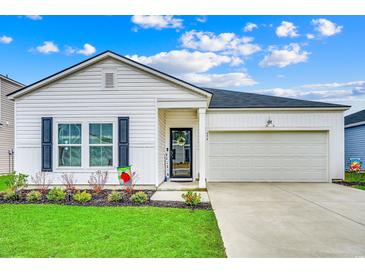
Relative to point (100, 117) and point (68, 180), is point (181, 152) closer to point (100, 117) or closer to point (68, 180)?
point (100, 117)

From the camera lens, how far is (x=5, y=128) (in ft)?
56.1

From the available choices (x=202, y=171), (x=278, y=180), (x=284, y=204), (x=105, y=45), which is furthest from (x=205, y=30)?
(x=284, y=204)

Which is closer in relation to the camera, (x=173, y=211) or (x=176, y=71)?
(x=173, y=211)

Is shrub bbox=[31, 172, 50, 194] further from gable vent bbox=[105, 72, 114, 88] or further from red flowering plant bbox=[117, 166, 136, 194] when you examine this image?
gable vent bbox=[105, 72, 114, 88]

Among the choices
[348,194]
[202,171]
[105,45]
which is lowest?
[348,194]

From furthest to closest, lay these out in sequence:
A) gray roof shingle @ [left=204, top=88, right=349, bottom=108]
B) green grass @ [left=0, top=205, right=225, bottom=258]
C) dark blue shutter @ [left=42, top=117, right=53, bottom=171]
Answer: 1. gray roof shingle @ [left=204, top=88, right=349, bottom=108]
2. dark blue shutter @ [left=42, top=117, right=53, bottom=171]
3. green grass @ [left=0, top=205, right=225, bottom=258]

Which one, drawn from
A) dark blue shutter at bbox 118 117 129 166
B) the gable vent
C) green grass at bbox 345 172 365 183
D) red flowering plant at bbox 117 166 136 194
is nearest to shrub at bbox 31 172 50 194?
red flowering plant at bbox 117 166 136 194

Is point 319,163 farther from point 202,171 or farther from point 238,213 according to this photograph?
point 238,213

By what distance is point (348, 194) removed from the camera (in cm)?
886

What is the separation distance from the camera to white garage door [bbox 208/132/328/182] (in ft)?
39.1

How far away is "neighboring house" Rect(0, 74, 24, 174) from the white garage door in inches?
498

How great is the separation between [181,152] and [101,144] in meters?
3.59

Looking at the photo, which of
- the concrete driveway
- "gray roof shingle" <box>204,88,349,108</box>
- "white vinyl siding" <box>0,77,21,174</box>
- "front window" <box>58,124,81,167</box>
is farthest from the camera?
"white vinyl siding" <box>0,77,21,174</box>
